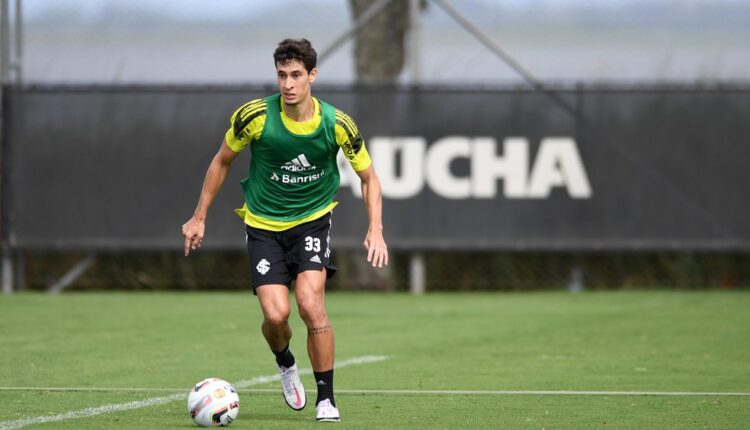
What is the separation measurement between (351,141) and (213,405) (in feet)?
6.00

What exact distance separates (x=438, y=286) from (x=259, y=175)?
11305mm

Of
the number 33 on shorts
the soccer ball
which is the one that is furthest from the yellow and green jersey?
the soccer ball

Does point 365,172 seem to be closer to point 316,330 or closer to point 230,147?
point 230,147

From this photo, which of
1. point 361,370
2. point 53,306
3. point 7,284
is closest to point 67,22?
point 7,284

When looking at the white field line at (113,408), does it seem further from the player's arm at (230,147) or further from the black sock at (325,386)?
the black sock at (325,386)

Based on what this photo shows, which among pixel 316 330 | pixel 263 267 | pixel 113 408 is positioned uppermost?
→ pixel 263 267

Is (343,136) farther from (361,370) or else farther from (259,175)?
(361,370)

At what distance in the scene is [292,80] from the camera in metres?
8.22

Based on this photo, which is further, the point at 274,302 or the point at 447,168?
the point at 447,168

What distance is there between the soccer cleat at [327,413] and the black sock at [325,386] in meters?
0.05

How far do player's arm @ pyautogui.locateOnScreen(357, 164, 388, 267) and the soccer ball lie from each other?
1111 millimetres

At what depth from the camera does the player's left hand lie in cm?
819

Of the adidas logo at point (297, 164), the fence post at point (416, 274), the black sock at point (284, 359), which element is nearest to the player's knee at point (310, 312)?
the black sock at point (284, 359)

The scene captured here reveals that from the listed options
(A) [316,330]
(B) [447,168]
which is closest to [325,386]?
(A) [316,330]
